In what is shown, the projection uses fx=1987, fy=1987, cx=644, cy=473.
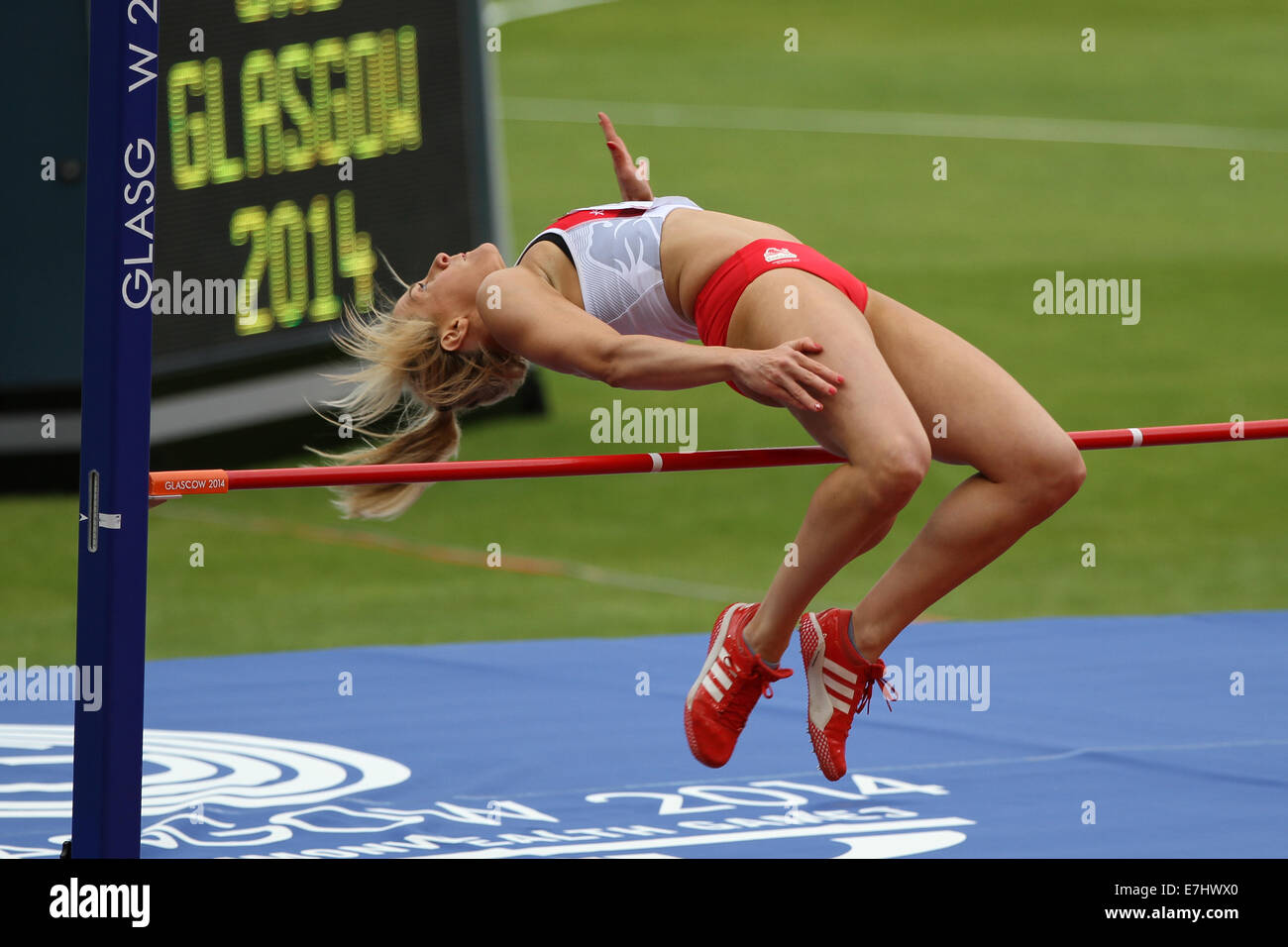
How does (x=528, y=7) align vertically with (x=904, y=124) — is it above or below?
above

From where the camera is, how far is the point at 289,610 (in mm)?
6938

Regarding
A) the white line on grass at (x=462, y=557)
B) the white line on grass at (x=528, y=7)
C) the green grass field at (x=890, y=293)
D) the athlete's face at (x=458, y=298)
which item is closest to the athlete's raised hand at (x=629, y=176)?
the athlete's face at (x=458, y=298)

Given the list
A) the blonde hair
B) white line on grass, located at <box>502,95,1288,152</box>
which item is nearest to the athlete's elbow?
the blonde hair

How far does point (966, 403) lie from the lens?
364 centimetres

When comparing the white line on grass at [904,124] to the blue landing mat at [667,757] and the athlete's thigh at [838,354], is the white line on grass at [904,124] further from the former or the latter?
the athlete's thigh at [838,354]

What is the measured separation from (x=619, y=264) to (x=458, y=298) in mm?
331

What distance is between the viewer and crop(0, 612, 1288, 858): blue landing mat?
3982 millimetres

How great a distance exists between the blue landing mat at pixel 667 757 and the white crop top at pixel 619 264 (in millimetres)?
1049

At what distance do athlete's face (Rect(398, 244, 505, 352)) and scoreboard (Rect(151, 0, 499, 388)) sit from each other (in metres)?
3.56

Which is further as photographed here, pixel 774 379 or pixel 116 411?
pixel 774 379

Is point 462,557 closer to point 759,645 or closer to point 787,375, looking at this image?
point 759,645

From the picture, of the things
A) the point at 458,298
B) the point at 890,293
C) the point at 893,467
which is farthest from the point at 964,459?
the point at 890,293

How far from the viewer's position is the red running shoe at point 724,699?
12.4 ft

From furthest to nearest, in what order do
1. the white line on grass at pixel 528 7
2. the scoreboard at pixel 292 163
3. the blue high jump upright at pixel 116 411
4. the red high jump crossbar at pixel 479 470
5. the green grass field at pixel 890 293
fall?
the white line on grass at pixel 528 7 → the scoreboard at pixel 292 163 → the green grass field at pixel 890 293 → the red high jump crossbar at pixel 479 470 → the blue high jump upright at pixel 116 411
